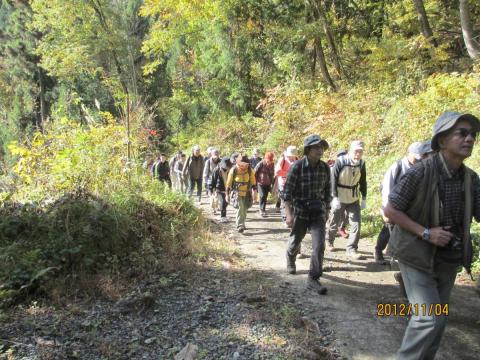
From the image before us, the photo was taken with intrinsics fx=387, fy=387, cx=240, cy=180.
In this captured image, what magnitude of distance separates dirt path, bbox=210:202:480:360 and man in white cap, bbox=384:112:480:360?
1.22 metres

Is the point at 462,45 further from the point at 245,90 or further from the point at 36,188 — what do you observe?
the point at 36,188

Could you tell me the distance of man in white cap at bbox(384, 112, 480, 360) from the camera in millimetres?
2748

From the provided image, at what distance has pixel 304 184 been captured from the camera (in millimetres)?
5586

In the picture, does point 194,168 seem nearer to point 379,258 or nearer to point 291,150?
point 291,150

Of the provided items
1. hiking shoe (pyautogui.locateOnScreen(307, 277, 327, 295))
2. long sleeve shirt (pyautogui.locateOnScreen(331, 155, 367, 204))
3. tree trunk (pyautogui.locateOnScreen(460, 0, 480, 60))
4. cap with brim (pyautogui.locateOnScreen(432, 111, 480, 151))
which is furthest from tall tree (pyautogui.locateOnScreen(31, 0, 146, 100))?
cap with brim (pyautogui.locateOnScreen(432, 111, 480, 151))

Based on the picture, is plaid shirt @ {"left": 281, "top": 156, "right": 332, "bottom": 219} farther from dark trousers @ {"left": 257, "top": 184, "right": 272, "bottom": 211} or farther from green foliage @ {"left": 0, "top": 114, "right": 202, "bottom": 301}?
dark trousers @ {"left": 257, "top": 184, "right": 272, "bottom": 211}

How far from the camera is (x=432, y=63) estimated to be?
514 inches

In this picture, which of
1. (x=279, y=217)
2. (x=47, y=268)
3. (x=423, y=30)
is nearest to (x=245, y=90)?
(x=423, y=30)

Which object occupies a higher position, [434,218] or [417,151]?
[417,151]

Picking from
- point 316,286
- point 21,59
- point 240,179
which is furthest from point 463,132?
point 21,59

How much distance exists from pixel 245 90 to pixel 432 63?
37.7 feet

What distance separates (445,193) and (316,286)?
3047 millimetres

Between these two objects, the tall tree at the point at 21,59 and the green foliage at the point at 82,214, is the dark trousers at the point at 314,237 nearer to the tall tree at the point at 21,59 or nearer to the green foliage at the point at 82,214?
the green foliage at the point at 82,214

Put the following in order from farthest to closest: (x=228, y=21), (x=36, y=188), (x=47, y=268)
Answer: (x=228, y=21) → (x=36, y=188) → (x=47, y=268)
